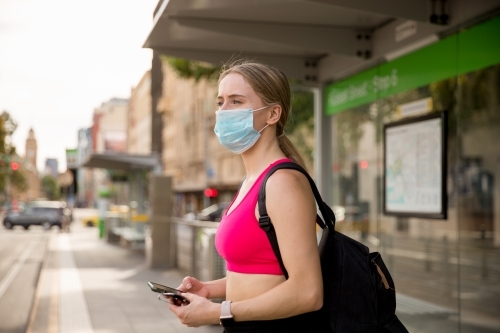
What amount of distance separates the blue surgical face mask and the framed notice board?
485cm

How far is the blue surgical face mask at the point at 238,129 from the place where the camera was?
261 cm

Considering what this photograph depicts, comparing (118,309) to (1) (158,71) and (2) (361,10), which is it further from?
(1) (158,71)

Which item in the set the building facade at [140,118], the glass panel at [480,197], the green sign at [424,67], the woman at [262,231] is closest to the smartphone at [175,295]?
the woman at [262,231]

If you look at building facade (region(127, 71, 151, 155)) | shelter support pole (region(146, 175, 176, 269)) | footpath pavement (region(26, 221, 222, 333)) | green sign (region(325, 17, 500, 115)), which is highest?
building facade (region(127, 71, 151, 155))

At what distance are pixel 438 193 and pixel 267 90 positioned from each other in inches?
199

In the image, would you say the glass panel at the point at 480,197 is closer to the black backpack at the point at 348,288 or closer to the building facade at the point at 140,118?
the black backpack at the point at 348,288

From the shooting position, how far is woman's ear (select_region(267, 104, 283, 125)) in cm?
264

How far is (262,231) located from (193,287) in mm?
582

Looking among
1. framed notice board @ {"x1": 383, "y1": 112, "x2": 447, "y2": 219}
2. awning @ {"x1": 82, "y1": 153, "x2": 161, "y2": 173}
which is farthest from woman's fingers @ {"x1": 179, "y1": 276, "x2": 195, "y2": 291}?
awning @ {"x1": 82, "y1": 153, "x2": 161, "y2": 173}

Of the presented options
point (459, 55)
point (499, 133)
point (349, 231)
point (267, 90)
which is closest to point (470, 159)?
point (499, 133)

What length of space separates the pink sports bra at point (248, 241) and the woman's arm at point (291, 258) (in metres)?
0.08

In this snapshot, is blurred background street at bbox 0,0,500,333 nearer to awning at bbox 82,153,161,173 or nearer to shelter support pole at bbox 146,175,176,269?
shelter support pole at bbox 146,175,176,269

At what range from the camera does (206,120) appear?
59.0 metres

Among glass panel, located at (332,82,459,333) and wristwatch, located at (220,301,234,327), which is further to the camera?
glass panel, located at (332,82,459,333)
